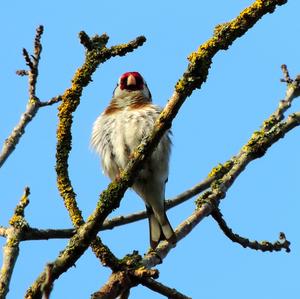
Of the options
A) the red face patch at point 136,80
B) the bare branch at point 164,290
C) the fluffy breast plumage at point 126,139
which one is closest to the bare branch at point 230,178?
the bare branch at point 164,290

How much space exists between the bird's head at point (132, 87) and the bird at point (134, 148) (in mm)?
401

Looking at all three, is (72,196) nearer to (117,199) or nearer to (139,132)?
(117,199)

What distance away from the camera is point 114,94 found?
7.25 metres

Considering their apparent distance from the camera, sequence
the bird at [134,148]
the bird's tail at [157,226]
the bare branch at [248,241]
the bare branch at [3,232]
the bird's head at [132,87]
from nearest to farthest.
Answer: the bare branch at [3,232], the bare branch at [248,241], the bird's tail at [157,226], the bird at [134,148], the bird's head at [132,87]

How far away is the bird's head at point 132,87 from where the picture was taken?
6815 millimetres

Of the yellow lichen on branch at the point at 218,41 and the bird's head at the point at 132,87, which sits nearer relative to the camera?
the yellow lichen on branch at the point at 218,41

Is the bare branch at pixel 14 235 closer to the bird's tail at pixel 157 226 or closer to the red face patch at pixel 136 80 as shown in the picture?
the bird's tail at pixel 157 226

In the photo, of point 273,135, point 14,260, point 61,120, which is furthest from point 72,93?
point 273,135

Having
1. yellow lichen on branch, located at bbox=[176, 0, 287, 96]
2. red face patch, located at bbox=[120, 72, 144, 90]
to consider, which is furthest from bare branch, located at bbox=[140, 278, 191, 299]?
red face patch, located at bbox=[120, 72, 144, 90]

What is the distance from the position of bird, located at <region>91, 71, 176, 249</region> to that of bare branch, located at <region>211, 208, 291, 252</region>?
1.19 meters

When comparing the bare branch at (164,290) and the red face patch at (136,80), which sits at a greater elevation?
the red face patch at (136,80)

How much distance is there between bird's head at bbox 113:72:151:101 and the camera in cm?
682

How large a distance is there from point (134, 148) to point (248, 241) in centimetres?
169

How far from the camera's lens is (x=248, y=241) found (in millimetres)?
4438
